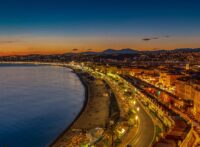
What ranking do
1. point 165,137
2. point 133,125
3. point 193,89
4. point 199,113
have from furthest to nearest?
point 193,89, point 199,113, point 133,125, point 165,137

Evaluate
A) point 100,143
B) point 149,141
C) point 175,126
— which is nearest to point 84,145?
point 100,143

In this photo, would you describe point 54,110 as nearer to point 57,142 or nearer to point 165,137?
point 57,142

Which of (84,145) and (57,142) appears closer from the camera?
→ (84,145)

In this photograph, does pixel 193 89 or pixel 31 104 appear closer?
pixel 193 89

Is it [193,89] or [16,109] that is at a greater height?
[193,89]

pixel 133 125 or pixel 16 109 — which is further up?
pixel 133 125

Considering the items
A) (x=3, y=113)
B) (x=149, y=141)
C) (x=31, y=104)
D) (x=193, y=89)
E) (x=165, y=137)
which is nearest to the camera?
(x=165, y=137)

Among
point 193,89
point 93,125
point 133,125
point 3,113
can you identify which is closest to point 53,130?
point 93,125

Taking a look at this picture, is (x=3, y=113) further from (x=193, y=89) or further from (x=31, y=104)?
(x=193, y=89)

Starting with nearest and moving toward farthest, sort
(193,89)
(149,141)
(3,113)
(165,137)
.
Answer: (165,137) → (149,141) → (193,89) → (3,113)
